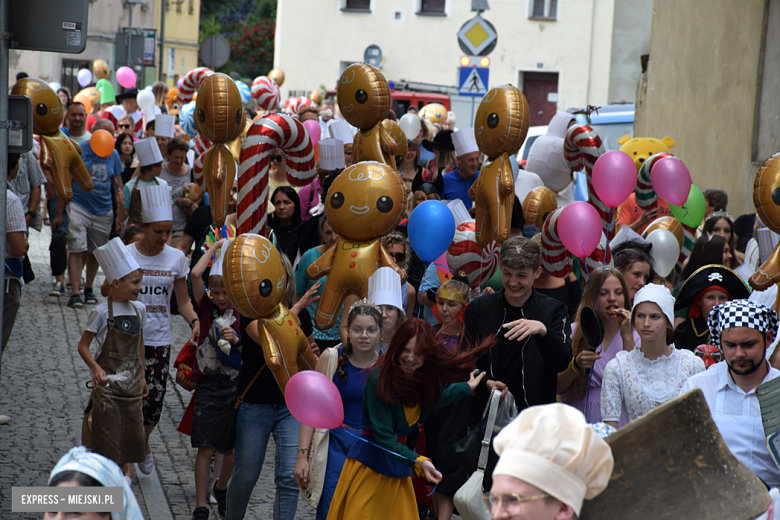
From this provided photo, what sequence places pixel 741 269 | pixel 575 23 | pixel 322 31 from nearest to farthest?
pixel 741 269 → pixel 575 23 → pixel 322 31

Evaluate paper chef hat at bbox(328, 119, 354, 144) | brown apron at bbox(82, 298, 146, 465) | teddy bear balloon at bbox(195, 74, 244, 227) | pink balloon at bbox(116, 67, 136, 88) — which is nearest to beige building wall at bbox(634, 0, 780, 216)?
paper chef hat at bbox(328, 119, 354, 144)

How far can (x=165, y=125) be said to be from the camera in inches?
458

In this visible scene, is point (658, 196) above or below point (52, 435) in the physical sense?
above

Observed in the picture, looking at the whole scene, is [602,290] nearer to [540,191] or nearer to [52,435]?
[540,191]

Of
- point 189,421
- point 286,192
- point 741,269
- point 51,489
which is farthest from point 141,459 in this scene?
point 741,269

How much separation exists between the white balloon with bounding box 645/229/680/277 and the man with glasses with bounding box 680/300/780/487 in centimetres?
272

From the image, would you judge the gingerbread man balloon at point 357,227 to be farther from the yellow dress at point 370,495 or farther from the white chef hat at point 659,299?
the white chef hat at point 659,299

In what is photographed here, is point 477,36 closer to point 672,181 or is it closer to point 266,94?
point 266,94

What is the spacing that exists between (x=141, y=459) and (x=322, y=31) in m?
30.1

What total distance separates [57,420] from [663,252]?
469 centimetres

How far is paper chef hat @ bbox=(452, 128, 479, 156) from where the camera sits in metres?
8.20

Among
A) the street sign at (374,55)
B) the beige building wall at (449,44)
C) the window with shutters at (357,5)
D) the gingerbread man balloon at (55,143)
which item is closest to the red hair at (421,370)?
the gingerbread man balloon at (55,143)

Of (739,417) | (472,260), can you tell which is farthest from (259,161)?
(739,417)

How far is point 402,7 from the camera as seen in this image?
33.4 meters
